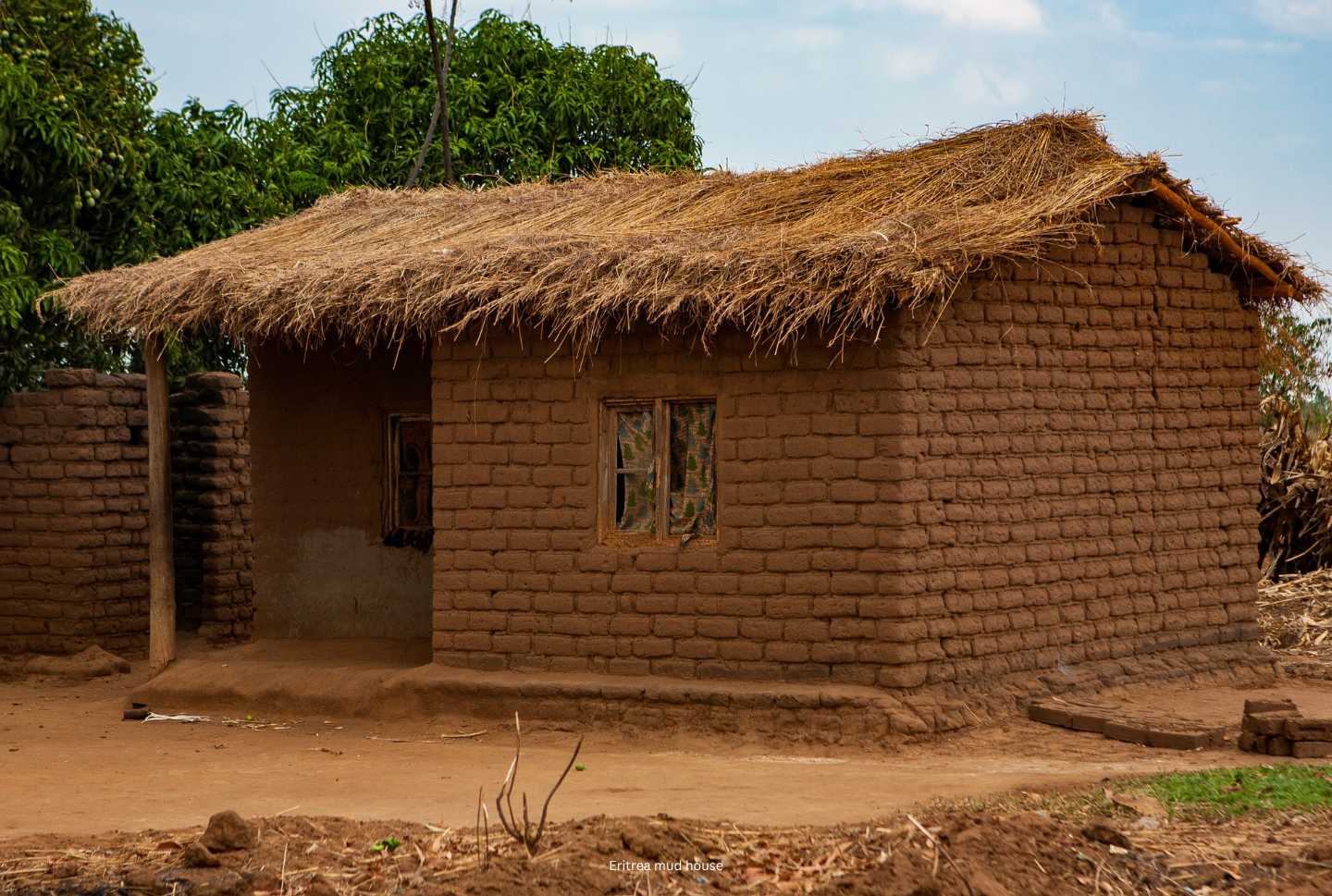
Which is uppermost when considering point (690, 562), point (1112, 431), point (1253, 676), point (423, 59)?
point (423, 59)

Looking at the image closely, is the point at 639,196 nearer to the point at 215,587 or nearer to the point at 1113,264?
the point at 1113,264

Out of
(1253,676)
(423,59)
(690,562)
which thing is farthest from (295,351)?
(423,59)

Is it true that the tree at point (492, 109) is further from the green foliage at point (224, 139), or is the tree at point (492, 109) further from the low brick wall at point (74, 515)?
the low brick wall at point (74, 515)

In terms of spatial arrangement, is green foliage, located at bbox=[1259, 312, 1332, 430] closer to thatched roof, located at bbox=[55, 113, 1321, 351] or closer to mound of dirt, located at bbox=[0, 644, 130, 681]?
thatched roof, located at bbox=[55, 113, 1321, 351]

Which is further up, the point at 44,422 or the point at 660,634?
the point at 44,422

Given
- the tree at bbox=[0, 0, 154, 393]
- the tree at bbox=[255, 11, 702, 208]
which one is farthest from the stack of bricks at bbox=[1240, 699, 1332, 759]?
the tree at bbox=[255, 11, 702, 208]

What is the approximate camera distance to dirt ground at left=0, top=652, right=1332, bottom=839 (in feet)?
22.4

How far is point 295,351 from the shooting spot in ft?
35.7

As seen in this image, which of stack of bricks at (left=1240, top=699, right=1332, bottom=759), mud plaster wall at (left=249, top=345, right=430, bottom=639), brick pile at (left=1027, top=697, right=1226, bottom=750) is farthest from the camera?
mud plaster wall at (left=249, top=345, right=430, bottom=639)

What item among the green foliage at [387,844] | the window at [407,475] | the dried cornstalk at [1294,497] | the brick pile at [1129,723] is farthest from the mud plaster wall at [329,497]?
the dried cornstalk at [1294,497]

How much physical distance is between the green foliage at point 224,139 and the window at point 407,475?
1.33 m

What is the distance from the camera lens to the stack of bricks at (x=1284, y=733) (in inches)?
Result: 309

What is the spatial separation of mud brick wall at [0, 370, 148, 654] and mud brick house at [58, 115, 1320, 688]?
2107 millimetres

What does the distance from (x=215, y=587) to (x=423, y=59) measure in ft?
31.6
